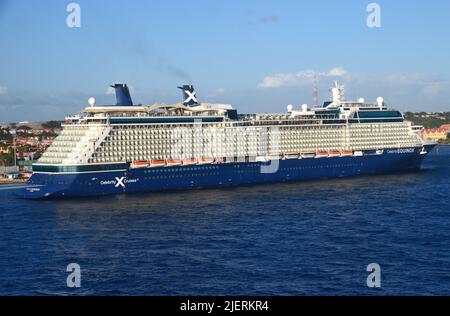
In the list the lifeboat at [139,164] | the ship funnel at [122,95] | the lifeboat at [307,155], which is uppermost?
the ship funnel at [122,95]

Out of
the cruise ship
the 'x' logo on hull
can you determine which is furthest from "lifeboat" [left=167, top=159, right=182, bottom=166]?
the 'x' logo on hull

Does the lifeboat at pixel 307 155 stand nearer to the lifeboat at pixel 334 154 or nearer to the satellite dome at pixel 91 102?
the lifeboat at pixel 334 154

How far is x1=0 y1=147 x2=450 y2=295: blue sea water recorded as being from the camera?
93.6ft

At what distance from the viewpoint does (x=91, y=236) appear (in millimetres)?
39781

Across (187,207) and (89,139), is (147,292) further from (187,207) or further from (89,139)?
(89,139)

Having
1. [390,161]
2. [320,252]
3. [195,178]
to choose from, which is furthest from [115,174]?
[390,161]

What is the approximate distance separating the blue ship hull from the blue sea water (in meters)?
2.20

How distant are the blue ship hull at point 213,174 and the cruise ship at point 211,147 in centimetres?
10

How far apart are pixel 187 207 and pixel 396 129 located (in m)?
44.8

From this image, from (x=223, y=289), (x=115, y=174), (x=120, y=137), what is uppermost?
(x=120, y=137)

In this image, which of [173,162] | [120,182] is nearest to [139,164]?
[120,182]

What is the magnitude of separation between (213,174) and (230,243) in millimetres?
29908

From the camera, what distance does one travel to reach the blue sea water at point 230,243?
28.5 m

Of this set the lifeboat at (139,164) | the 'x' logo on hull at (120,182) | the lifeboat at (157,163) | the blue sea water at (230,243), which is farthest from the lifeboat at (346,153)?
the 'x' logo on hull at (120,182)
